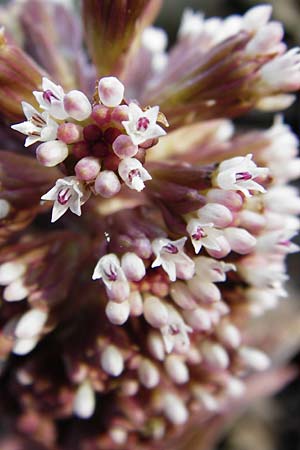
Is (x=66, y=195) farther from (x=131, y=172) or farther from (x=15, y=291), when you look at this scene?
(x=15, y=291)

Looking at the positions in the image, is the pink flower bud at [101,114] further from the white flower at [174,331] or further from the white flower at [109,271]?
the white flower at [174,331]

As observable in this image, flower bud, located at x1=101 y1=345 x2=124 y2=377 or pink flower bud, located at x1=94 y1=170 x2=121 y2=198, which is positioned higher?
pink flower bud, located at x1=94 y1=170 x2=121 y2=198

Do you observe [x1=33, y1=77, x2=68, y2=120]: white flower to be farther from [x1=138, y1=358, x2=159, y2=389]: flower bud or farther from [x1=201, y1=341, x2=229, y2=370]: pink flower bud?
[x1=201, y1=341, x2=229, y2=370]: pink flower bud

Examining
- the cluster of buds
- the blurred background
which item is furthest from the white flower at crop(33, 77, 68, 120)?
the blurred background

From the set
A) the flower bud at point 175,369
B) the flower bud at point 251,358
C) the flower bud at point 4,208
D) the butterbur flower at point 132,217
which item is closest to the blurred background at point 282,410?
the flower bud at point 251,358

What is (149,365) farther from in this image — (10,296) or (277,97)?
(277,97)
